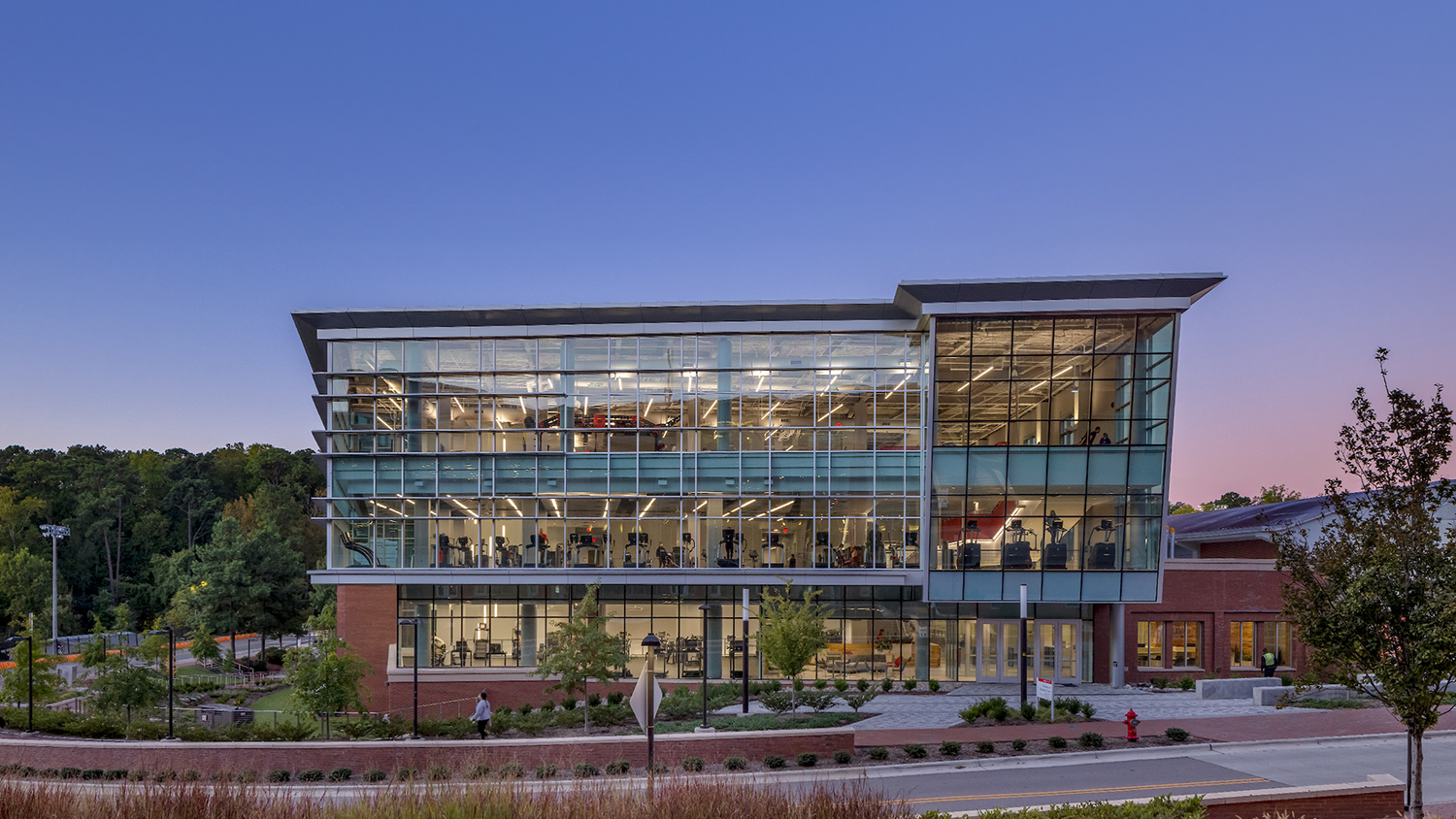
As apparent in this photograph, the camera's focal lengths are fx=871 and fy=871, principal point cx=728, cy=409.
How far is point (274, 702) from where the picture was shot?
37812 mm

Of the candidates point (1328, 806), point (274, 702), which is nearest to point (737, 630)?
point (1328, 806)

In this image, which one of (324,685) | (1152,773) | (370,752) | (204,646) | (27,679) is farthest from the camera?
(204,646)

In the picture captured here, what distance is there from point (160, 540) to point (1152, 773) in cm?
9189

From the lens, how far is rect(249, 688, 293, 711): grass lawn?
35.9 meters

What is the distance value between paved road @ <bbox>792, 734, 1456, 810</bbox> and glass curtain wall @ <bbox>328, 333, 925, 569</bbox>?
13359 millimetres

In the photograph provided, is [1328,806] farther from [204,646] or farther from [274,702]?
[204,646]

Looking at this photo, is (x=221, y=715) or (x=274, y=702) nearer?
A: (x=221, y=715)

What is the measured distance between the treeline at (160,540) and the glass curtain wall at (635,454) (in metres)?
22.9

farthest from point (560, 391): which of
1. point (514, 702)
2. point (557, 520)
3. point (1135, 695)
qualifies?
point (1135, 695)

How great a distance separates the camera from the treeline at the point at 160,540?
50.8 m

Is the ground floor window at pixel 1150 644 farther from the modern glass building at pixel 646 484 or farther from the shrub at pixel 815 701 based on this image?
the shrub at pixel 815 701

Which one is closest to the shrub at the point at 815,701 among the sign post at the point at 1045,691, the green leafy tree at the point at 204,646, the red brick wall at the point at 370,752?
the red brick wall at the point at 370,752

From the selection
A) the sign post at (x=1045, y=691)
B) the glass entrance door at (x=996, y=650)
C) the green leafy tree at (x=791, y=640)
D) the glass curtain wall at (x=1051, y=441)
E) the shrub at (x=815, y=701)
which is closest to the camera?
the sign post at (x=1045, y=691)

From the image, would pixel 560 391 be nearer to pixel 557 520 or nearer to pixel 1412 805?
pixel 557 520
